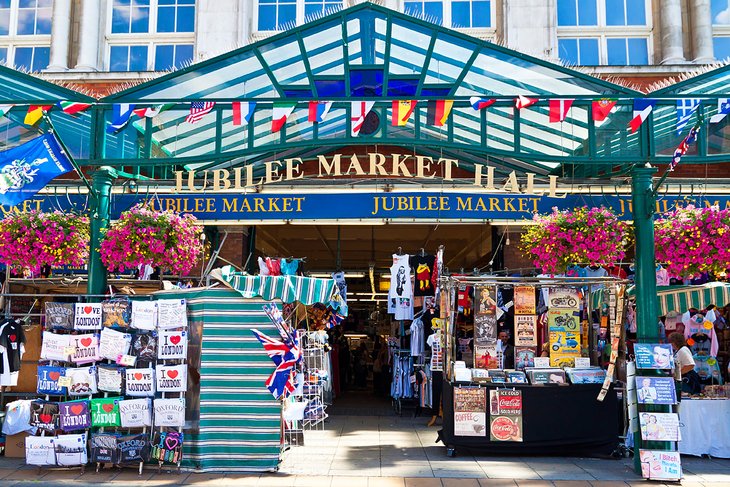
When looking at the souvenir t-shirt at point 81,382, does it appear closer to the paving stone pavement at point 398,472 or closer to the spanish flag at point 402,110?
the paving stone pavement at point 398,472

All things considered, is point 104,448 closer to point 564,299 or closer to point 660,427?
point 660,427

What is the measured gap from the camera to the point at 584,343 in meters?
10.6

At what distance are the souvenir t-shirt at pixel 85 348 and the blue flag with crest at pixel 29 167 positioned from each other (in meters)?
1.87

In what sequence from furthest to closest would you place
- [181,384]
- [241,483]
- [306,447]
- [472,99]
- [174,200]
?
[174,200]
[306,447]
[472,99]
[181,384]
[241,483]

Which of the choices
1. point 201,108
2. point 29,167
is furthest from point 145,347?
point 201,108

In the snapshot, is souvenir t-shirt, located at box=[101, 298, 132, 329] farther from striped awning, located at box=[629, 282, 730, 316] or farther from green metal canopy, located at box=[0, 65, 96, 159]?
striped awning, located at box=[629, 282, 730, 316]

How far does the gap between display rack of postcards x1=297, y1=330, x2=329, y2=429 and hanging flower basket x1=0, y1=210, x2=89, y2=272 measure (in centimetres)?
353

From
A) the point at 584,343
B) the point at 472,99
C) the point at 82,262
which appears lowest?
the point at 584,343

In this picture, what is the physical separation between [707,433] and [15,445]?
9.57 metres

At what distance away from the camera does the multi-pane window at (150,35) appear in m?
17.1

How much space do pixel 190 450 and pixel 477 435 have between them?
151 inches

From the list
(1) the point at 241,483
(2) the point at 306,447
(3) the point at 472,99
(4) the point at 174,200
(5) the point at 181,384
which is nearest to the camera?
(1) the point at 241,483

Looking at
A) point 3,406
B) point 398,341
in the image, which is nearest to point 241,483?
point 3,406

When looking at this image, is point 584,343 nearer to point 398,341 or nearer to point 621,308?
point 621,308
